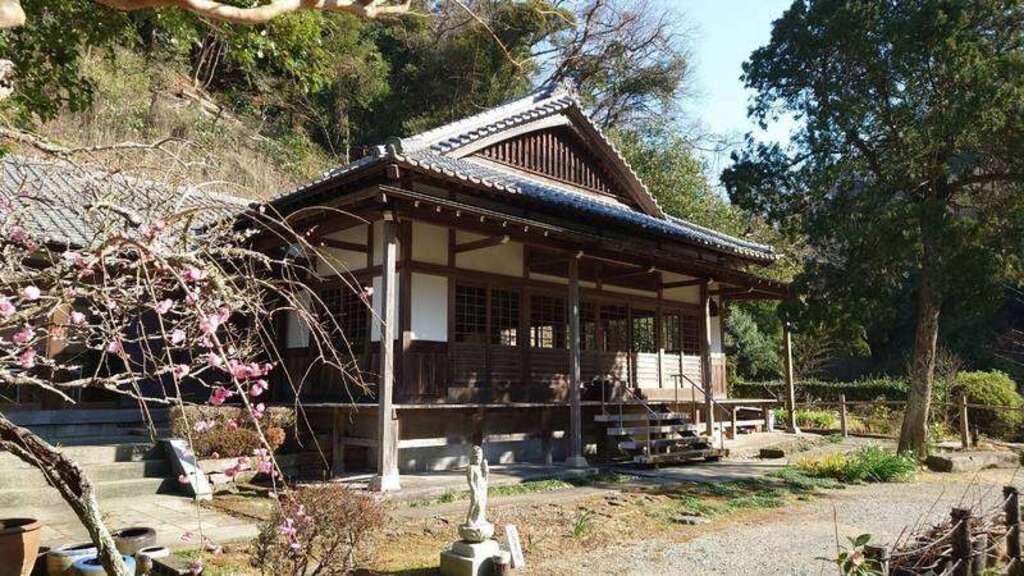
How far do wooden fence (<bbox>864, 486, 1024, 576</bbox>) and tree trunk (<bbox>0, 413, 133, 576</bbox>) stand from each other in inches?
174

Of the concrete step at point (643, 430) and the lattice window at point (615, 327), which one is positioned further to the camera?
the lattice window at point (615, 327)

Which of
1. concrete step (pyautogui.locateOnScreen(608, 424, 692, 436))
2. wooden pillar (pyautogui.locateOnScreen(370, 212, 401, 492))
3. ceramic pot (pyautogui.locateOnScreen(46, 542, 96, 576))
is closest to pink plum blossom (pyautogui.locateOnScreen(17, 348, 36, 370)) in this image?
ceramic pot (pyautogui.locateOnScreen(46, 542, 96, 576))

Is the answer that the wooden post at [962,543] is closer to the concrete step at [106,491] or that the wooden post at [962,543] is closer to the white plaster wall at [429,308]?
the white plaster wall at [429,308]

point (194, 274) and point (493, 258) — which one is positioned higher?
point (493, 258)

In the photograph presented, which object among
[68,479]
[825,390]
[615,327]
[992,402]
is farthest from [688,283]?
[825,390]

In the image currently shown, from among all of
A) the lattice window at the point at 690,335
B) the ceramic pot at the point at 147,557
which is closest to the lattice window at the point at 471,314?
the lattice window at the point at 690,335

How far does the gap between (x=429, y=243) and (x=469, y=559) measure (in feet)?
21.1

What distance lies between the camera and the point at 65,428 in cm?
1109

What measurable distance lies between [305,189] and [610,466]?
21.2 ft

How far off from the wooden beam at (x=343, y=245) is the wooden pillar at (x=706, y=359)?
23.0 feet

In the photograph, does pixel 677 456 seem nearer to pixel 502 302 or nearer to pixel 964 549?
pixel 502 302

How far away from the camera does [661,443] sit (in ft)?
40.4

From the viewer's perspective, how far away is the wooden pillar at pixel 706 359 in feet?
45.1

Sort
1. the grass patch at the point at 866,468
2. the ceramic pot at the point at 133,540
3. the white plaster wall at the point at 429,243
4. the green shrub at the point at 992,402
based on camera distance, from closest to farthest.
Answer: the ceramic pot at the point at 133,540
the white plaster wall at the point at 429,243
the grass patch at the point at 866,468
the green shrub at the point at 992,402
